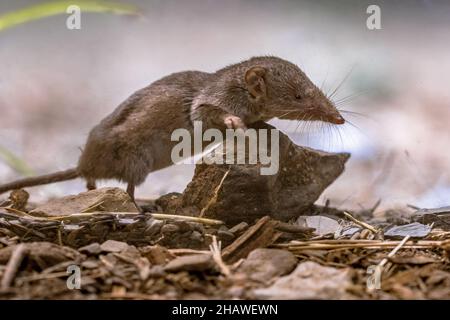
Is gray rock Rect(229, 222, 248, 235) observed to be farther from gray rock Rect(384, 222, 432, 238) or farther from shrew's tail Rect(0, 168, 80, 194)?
shrew's tail Rect(0, 168, 80, 194)

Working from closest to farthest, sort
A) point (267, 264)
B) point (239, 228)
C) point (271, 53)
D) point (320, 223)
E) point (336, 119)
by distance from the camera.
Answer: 1. point (267, 264)
2. point (239, 228)
3. point (320, 223)
4. point (336, 119)
5. point (271, 53)

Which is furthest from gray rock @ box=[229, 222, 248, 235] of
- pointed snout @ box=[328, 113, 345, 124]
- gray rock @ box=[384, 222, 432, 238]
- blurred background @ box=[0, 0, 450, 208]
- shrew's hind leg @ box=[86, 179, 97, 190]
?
shrew's hind leg @ box=[86, 179, 97, 190]

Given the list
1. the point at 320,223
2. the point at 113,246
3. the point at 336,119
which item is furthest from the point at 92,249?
the point at 336,119

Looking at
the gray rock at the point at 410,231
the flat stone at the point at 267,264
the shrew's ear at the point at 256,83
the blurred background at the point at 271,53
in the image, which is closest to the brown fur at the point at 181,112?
the shrew's ear at the point at 256,83

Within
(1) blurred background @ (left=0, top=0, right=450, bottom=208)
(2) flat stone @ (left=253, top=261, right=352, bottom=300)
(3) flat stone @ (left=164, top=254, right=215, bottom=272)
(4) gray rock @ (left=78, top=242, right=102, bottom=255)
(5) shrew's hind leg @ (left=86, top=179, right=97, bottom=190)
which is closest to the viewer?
(2) flat stone @ (left=253, top=261, right=352, bottom=300)

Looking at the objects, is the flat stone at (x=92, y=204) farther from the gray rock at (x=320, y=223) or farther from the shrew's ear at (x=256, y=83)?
the shrew's ear at (x=256, y=83)

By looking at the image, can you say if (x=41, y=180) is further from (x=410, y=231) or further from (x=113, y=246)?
(x=410, y=231)
